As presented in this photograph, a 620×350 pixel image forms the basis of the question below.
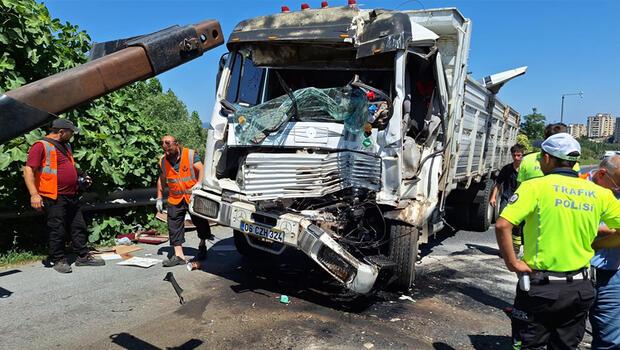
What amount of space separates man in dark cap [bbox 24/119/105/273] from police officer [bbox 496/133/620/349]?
446 centimetres

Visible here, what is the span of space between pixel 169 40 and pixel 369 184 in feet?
9.48

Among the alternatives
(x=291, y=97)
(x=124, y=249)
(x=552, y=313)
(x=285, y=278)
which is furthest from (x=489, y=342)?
(x=124, y=249)

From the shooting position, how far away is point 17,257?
523cm

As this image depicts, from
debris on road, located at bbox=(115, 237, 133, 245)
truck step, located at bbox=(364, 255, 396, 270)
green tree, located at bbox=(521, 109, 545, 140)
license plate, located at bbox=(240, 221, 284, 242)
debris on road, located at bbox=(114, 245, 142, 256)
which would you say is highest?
green tree, located at bbox=(521, 109, 545, 140)

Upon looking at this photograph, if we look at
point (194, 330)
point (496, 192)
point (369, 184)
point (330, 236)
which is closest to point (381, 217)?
point (369, 184)

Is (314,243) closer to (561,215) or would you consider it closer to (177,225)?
(561,215)

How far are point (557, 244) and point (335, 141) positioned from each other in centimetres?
227

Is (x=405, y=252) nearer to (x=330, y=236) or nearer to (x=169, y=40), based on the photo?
(x=330, y=236)

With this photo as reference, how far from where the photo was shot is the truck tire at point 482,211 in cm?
866

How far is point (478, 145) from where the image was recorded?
7457mm

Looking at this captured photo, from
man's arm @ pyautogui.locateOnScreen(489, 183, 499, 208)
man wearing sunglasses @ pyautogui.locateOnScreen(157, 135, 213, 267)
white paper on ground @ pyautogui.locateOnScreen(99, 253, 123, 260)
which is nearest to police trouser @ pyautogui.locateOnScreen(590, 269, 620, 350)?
man wearing sunglasses @ pyautogui.locateOnScreen(157, 135, 213, 267)

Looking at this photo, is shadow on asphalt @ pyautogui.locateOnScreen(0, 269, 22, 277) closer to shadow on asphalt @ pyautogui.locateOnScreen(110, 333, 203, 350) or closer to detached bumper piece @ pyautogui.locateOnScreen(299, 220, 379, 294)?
shadow on asphalt @ pyautogui.locateOnScreen(110, 333, 203, 350)

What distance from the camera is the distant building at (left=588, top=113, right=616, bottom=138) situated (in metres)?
71.4

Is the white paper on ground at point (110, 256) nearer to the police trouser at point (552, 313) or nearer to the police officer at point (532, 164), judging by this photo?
the police trouser at point (552, 313)
